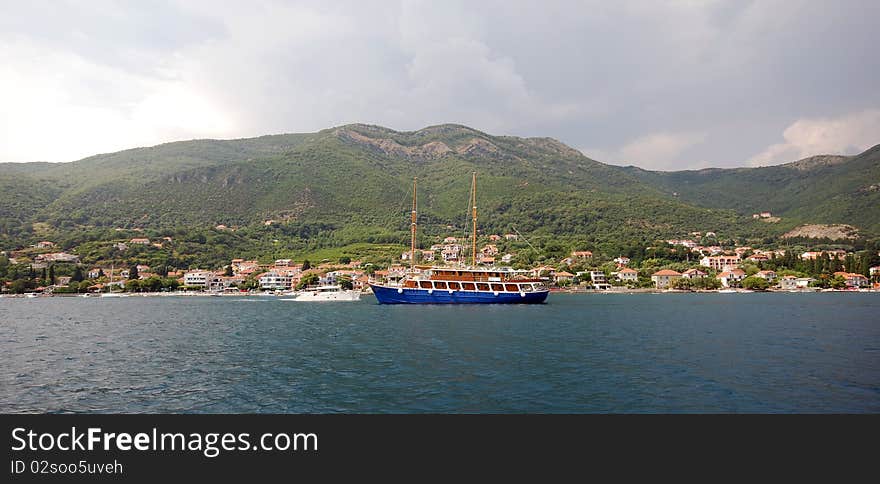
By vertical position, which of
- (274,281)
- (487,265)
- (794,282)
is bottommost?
(794,282)

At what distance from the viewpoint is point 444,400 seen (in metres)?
16.5

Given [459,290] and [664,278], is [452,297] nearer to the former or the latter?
[459,290]

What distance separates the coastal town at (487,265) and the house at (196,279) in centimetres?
20

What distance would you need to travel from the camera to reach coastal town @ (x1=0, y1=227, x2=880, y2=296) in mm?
106625

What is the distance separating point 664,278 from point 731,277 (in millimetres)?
12376

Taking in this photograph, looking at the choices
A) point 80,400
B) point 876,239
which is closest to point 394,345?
point 80,400

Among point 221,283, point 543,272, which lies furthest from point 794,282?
point 221,283

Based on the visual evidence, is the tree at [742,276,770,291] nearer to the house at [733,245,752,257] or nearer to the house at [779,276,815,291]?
the house at [779,276,815,291]

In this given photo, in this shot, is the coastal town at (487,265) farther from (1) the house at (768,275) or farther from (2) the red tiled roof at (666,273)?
(2) the red tiled roof at (666,273)

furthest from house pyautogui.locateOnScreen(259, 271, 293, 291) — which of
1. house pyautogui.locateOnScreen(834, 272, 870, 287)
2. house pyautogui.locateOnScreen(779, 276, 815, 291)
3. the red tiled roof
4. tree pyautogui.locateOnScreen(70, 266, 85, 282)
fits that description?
house pyautogui.locateOnScreen(834, 272, 870, 287)

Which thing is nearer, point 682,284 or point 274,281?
point 682,284

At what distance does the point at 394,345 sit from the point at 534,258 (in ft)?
338

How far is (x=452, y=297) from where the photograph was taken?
211 feet
